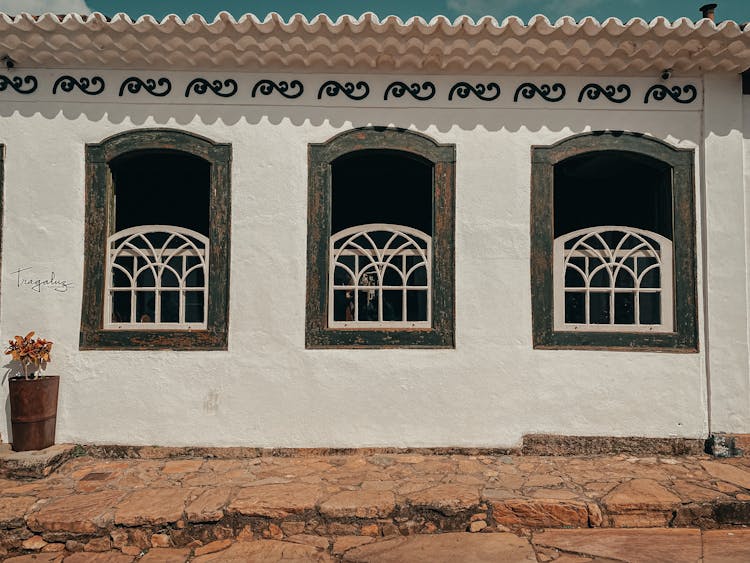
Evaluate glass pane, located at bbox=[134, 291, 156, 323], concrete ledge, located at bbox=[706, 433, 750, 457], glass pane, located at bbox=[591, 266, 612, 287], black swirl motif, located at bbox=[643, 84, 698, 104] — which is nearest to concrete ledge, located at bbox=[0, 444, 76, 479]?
glass pane, located at bbox=[134, 291, 156, 323]

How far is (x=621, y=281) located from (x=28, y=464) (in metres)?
5.09

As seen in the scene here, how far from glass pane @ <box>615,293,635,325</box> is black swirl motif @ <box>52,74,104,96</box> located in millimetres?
4951

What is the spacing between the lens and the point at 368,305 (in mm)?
4805

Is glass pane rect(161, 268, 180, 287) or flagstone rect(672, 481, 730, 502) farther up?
glass pane rect(161, 268, 180, 287)

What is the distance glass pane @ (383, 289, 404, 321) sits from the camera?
196 inches

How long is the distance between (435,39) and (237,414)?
3490 mm

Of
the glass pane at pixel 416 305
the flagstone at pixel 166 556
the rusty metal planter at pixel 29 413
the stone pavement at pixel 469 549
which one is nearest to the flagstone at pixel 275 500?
the stone pavement at pixel 469 549

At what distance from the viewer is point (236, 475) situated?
3.96m

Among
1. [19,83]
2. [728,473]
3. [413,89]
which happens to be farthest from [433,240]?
[19,83]

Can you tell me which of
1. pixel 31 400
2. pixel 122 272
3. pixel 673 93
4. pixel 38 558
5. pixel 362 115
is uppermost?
pixel 673 93

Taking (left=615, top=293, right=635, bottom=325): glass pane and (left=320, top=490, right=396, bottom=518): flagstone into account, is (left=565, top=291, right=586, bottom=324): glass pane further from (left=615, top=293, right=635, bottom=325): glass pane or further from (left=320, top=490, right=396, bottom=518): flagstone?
(left=320, top=490, right=396, bottom=518): flagstone

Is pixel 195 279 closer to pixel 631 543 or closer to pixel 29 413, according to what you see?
pixel 29 413

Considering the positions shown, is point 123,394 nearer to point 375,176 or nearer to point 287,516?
point 287,516

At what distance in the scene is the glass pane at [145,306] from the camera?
486cm
